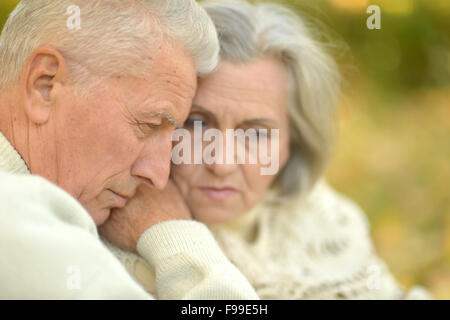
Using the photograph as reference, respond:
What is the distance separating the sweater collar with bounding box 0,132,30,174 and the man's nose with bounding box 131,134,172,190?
0.32 meters

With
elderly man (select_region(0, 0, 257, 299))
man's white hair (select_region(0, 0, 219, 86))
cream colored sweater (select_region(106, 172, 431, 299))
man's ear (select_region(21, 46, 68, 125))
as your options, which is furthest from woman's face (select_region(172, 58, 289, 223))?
man's ear (select_region(21, 46, 68, 125))

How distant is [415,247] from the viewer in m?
4.30

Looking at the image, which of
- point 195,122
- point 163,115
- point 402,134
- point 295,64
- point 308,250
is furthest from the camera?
point 402,134

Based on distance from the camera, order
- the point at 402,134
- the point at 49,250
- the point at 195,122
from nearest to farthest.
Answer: the point at 49,250 → the point at 195,122 → the point at 402,134

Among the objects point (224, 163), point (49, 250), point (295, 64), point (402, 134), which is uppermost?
point (295, 64)

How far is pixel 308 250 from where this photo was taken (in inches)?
107

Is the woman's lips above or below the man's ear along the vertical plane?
below

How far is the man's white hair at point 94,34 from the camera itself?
1619 millimetres

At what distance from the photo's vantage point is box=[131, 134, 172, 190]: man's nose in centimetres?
177

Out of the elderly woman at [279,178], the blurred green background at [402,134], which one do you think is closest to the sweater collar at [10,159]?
the elderly woman at [279,178]

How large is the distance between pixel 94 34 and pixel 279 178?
4.56 feet

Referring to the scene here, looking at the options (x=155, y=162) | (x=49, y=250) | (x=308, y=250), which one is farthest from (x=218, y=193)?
(x=49, y=250)

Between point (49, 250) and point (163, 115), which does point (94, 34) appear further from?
point (49, 250)

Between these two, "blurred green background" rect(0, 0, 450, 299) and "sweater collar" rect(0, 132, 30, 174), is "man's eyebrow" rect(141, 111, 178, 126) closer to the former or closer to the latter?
"sweater collar" rect(0, 132, 30, 174)
